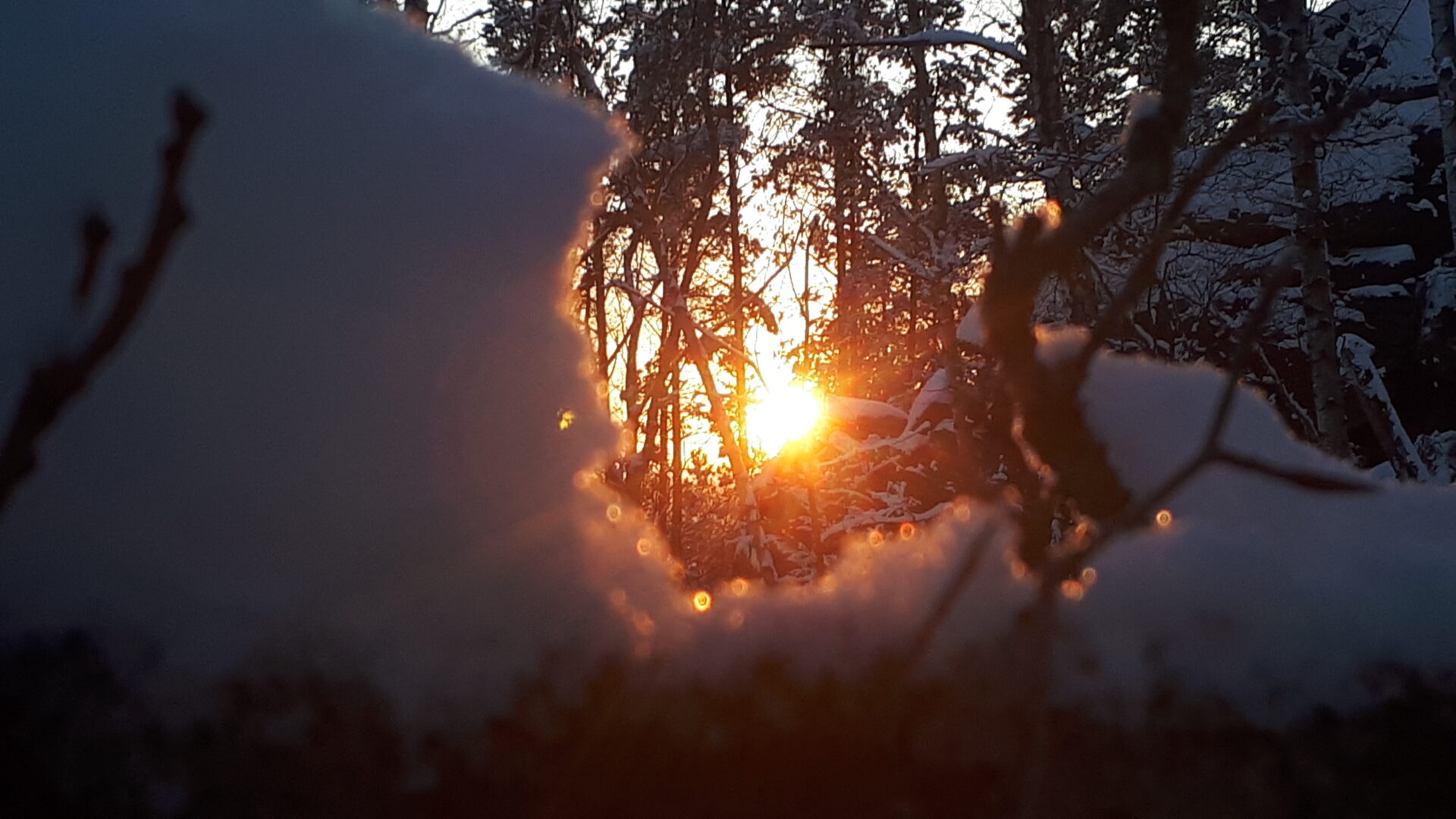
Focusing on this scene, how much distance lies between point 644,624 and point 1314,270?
26.1 feet

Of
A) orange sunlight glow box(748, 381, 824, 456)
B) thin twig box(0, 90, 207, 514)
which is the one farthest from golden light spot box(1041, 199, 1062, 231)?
orange sunlight glow box(748, 381, 824, 456)

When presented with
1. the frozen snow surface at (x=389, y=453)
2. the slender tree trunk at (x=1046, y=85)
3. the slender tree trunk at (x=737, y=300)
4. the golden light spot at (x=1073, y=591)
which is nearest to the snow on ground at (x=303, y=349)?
the frozen snow surface at (x=389, y=453)

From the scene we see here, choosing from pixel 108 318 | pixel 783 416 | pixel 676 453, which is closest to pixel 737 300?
pixel 783 416

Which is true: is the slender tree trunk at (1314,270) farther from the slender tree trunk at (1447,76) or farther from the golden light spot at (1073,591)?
the golden light spot at (1073,591)

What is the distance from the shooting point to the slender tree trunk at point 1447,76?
29.7 ft

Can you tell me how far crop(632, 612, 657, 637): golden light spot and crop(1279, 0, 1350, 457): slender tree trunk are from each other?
7551 millimetres

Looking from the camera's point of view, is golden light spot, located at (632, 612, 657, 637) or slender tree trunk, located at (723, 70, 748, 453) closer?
golden light spot, located at (632, 612, 657, 637)

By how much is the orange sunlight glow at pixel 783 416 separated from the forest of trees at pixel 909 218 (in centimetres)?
25

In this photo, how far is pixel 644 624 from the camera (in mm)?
591

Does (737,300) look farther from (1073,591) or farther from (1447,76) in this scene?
(1073,591)

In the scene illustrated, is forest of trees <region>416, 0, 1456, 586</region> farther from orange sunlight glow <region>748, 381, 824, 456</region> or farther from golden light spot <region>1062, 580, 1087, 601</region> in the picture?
golden light spot <region>1062, 580, 1087, 601</region>

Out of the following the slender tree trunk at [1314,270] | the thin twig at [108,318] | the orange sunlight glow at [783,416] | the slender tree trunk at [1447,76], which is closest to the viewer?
the thin twig at [108,318]

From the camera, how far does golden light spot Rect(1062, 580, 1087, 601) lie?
59cm

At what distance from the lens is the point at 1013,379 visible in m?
0.61
